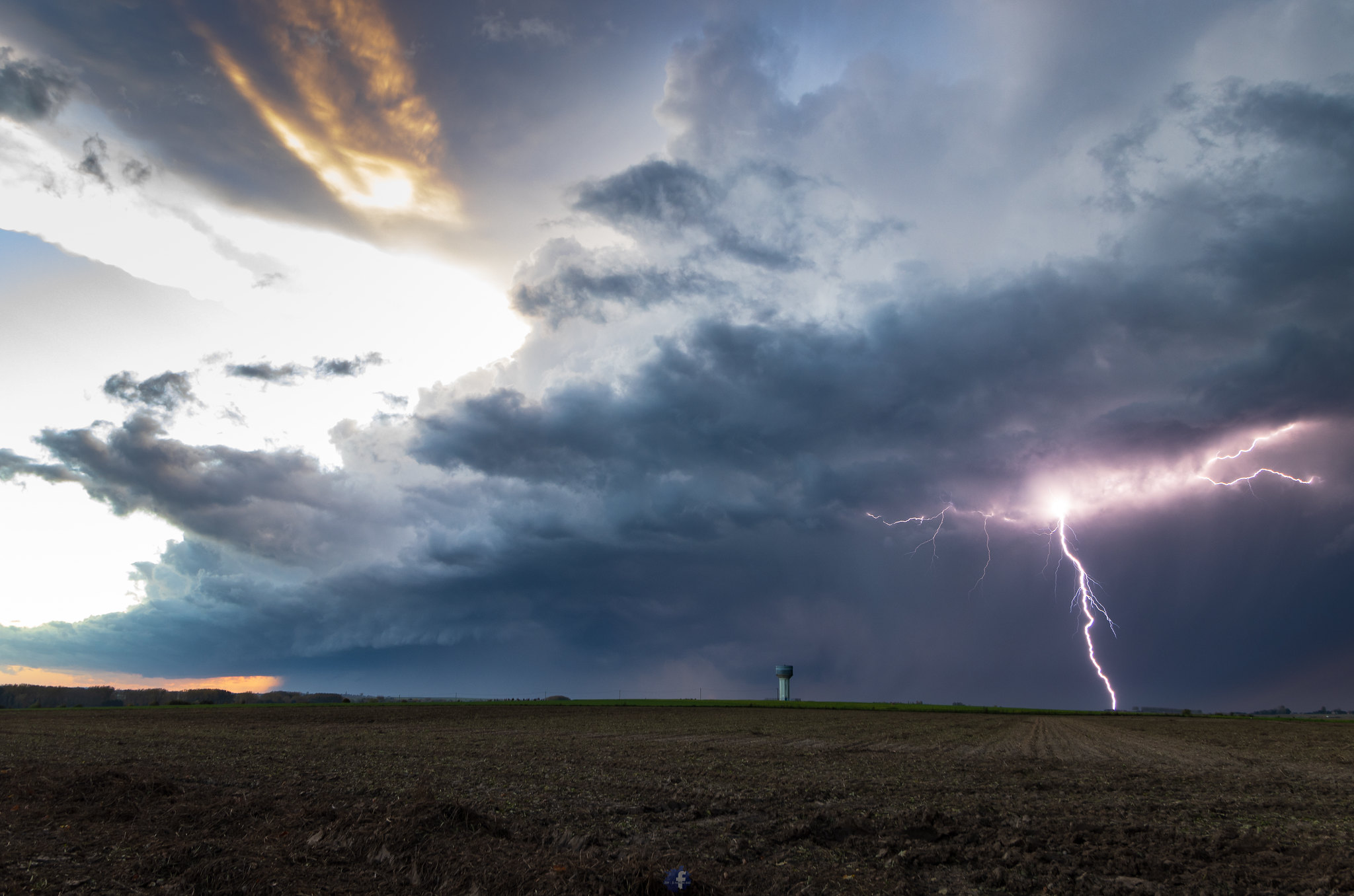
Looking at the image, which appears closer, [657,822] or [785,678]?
[657,822]

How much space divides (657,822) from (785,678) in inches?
6642

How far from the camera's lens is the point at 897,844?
1493 centimetres

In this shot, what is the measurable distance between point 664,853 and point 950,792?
1275 cm

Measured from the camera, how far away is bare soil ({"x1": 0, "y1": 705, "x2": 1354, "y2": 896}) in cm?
1221

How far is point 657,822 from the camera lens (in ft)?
55.9

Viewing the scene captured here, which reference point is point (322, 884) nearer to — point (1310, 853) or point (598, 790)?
point (598, 790)

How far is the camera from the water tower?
6836 inches

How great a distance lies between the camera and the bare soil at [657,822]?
1221cm

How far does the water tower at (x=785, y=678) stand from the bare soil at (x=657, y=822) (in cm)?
14440

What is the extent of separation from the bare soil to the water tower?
14440 centimetres

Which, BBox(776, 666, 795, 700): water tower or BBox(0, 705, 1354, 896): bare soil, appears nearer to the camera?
BBox(0, 705, 1354, 896): bare soil

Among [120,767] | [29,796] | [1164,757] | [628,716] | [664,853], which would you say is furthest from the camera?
[628,716]

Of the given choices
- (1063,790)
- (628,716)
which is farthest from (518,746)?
(628,716)

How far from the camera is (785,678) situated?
17538 centimetres
